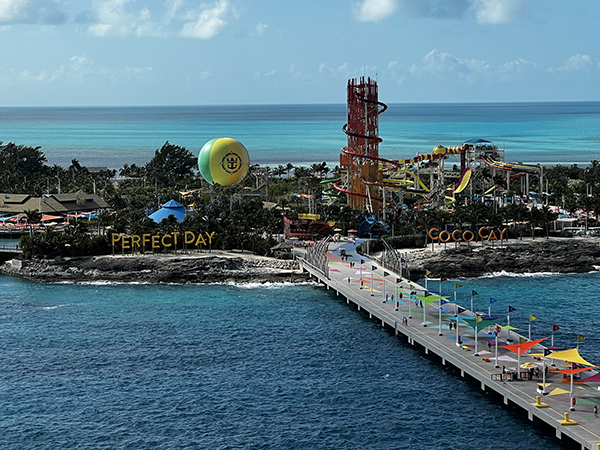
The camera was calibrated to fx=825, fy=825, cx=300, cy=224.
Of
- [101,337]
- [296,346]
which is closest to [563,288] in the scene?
[296,346]

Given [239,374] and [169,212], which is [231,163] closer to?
[169,212]

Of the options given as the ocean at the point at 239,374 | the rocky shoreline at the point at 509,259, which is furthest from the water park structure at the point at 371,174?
the ocean at the point at 239,374

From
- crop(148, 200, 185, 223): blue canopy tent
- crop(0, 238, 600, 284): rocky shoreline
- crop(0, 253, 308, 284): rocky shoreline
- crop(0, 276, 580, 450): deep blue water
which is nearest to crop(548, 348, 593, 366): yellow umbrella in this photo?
crop(0, 276, 580, 450): deep blue water

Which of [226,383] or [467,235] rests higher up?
[467,235]

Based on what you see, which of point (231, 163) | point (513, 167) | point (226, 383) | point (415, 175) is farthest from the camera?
point (513, 167)

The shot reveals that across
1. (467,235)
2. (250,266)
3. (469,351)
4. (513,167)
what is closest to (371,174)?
(467,235)

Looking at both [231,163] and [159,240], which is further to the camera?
[231,163]

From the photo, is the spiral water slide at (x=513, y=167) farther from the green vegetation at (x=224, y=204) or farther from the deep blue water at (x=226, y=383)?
the deep blue water at (x=226, y=383)
